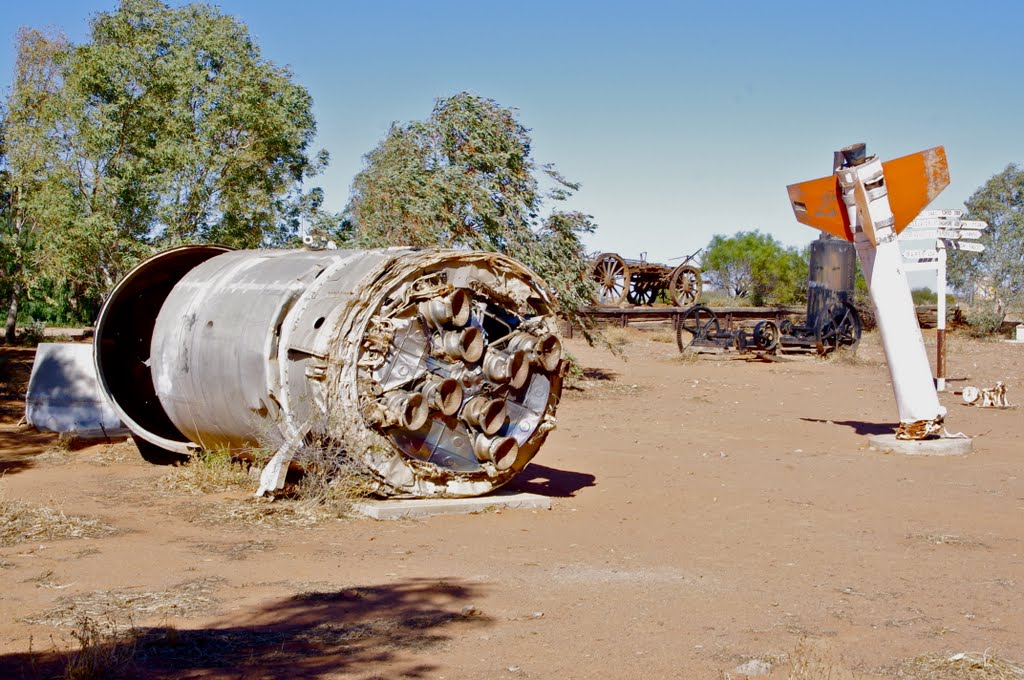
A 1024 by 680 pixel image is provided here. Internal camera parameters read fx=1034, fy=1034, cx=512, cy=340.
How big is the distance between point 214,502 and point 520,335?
3.04 metres

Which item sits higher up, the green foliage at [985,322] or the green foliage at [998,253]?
the green foliage at [998,253]

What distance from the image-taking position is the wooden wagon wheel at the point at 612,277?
3519 centimetres

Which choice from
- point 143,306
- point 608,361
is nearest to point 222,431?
point 143,306

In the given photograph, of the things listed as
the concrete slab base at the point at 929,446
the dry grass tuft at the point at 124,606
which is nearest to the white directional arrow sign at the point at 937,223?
the concrete slab base at the point at 929,446

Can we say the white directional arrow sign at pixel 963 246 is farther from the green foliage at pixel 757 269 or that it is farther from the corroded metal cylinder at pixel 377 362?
the green foliage at pixel 757 269

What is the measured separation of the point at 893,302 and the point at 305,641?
392 inches

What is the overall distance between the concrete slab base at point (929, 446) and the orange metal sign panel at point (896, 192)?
2.68 metres

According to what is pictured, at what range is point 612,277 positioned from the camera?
35.4 metres

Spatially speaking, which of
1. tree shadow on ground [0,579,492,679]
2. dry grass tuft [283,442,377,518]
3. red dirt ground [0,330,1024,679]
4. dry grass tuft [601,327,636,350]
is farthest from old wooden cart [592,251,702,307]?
tree shadow on ground [0,579,492,679]

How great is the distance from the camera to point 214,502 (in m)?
8.84

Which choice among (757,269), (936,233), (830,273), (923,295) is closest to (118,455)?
(936,233)

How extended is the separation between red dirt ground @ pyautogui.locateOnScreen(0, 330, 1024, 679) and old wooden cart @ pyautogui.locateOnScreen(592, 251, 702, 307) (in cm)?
2271

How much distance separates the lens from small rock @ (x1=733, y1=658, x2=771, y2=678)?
4.81m

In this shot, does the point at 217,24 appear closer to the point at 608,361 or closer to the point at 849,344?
the point at 608,361
